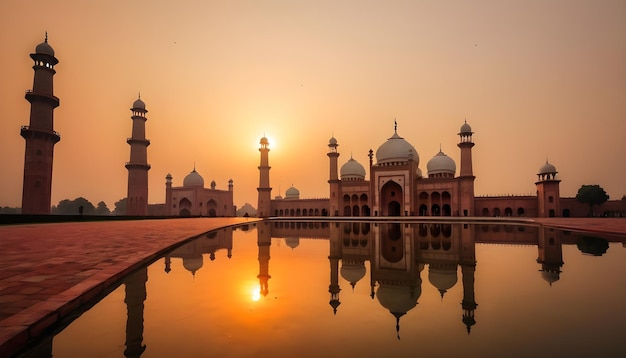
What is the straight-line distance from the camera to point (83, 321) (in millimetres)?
2814

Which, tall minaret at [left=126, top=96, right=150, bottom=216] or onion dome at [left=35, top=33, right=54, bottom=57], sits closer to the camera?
onion dome at [left=35, top=33, right=54, bottom=57]

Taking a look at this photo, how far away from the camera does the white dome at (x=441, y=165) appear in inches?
1399

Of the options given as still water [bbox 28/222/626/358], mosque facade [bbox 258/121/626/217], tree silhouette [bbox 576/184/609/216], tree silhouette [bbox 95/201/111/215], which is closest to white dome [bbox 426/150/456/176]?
mosque facade [bbox 258/121/626/217]

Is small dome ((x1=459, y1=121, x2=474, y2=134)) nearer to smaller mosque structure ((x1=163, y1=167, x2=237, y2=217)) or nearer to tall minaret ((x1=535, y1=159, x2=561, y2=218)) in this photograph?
tall minaret ((x1=535, y1=159, x2=561, y2=218))

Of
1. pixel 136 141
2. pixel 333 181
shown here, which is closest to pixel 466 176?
pixel 333 181

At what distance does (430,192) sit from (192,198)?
1079 inches

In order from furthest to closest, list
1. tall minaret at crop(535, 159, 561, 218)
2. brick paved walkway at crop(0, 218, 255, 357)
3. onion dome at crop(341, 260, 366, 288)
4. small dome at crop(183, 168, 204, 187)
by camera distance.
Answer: small dome at crop(183, 168, 204, 187) → tall minaret at crop(535, 159, 561, 218) → onion dome at crop(341, 260, 366, 288) → brick paved walkway at crop(0, 218, 255, 357)

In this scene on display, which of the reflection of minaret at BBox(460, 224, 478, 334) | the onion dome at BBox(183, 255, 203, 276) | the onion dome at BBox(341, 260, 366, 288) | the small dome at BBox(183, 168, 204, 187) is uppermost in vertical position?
the small dome at BBox(183, 168, 204, 187)

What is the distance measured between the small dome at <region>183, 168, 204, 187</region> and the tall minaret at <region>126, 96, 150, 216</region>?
377 inches

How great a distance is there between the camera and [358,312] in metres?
3.00

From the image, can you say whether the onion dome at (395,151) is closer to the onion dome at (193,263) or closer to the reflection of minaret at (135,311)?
the onion dome at (193,263)

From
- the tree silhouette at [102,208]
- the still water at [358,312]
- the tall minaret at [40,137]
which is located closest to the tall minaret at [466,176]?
the still water at [358,312]

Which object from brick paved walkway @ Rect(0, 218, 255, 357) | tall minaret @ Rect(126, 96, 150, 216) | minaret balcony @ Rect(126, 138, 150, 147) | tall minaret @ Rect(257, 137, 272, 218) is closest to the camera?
brick paved walkway @ Rect(0, 218, 255, 357)

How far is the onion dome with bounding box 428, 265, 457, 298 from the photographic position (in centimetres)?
399
